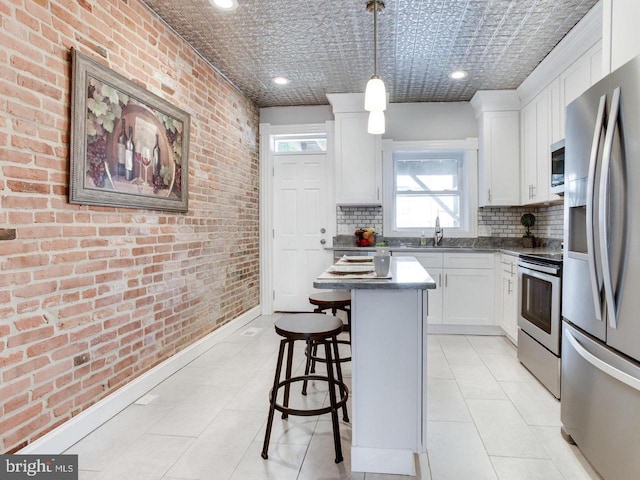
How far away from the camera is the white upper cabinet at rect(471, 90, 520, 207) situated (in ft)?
13.9

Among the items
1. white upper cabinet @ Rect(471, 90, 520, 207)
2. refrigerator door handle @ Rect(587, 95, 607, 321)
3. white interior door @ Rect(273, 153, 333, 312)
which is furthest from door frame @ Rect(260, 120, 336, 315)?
refrigerator door handle @ Rect(587, 95, 607, 321)

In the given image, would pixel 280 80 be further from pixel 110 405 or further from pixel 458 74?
pixel 110 405

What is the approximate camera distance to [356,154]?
176 inches

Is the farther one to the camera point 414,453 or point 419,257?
point 419,257

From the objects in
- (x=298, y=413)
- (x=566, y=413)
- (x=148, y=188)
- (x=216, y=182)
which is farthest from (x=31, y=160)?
(x=566, y=413)

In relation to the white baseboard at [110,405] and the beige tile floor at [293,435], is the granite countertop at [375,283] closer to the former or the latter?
the beige tile floor at [293,435]

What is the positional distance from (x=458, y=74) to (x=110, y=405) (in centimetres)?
395

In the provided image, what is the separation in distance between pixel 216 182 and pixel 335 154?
4.77ft

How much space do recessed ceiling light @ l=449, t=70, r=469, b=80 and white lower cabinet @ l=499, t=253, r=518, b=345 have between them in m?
1.80

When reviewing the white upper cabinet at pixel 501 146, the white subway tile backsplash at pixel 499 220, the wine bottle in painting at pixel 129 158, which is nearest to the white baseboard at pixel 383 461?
the wine bottle in painting at pixel 129 158

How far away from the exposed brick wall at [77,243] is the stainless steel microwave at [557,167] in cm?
291

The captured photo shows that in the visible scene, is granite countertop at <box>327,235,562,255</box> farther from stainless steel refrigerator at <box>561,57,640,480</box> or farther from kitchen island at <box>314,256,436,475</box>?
kitchen island at <box>314,256,436,475</box>

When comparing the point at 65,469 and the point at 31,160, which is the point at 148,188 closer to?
the point at 31,160

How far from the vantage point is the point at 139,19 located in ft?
8.51
